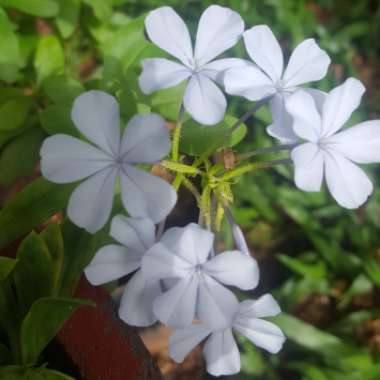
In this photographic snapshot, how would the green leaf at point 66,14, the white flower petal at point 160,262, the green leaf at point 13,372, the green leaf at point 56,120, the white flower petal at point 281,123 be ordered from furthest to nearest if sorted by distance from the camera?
the green leaf at point 66,14, the green leaf at point 56,120, the green leaf at point 13,372, the white flower petal at point 281,123, the white flower petal at point 160,262

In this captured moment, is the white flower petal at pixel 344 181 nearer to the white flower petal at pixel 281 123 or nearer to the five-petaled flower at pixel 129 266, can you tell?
the white flower petal at pixel 281 123

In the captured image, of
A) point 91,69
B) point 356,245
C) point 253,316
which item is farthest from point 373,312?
point 91,69

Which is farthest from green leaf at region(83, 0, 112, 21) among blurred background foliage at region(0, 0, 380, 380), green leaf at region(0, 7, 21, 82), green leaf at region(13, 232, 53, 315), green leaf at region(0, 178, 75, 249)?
green leaf at region(13, 232, 53, 315)

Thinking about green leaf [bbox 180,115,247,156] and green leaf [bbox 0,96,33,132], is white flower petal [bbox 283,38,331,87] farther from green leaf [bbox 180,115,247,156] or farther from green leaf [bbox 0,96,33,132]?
green leaf [bbox 0,96,33,132]

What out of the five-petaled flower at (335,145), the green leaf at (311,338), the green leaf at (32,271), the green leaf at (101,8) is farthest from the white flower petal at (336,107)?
the green leaf at (311,338)

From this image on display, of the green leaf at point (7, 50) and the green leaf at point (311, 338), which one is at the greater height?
the green leaf at point (7, 50)
